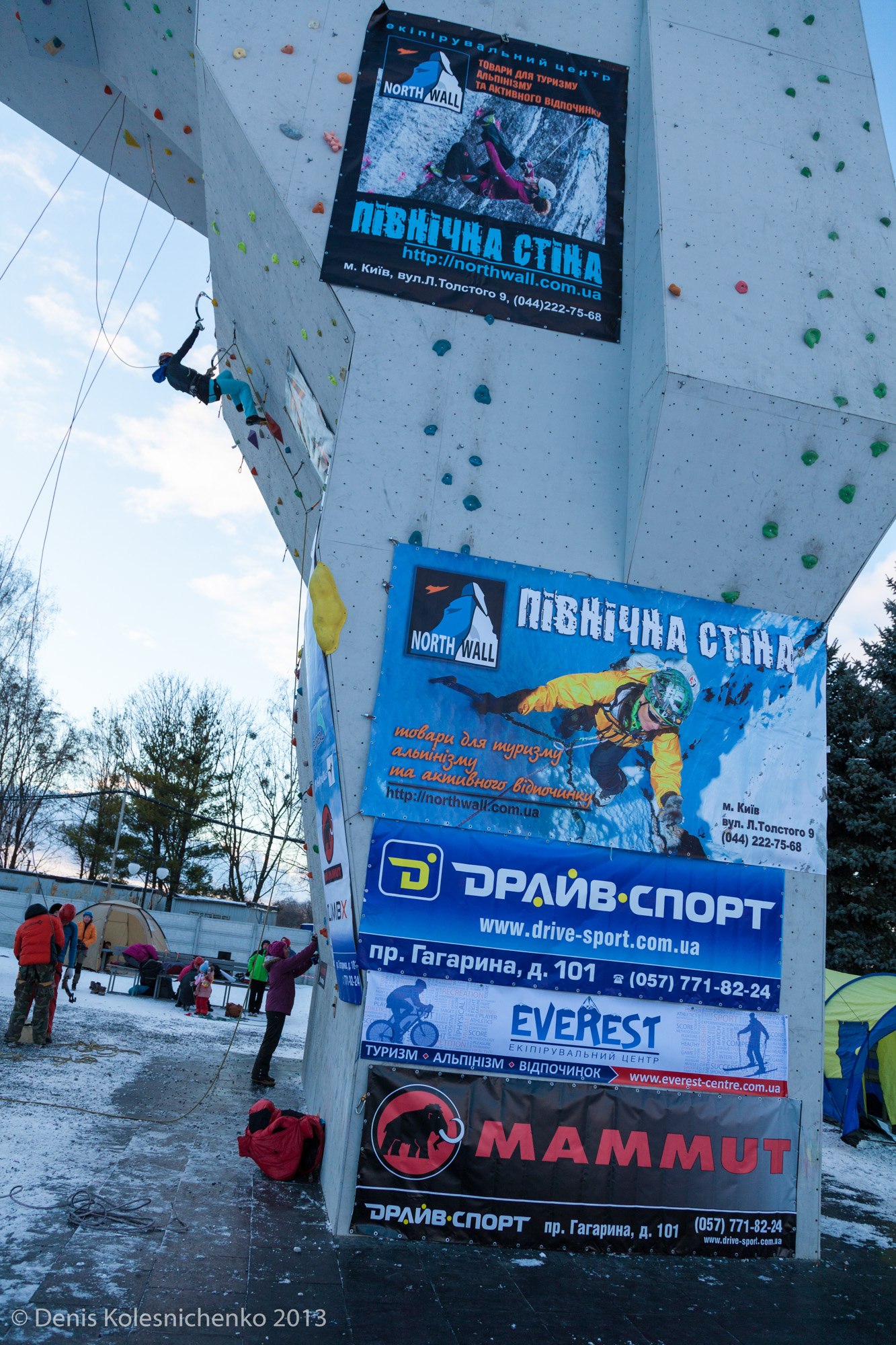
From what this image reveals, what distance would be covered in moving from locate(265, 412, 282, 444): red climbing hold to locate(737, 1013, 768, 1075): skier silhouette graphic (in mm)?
6785

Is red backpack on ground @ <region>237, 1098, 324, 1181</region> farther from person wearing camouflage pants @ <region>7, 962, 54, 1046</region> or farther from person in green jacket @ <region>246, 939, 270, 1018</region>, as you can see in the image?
person in green jacket @ <region>246, 939, 270, 1018</region>

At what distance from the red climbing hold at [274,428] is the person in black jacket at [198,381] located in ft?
0.17

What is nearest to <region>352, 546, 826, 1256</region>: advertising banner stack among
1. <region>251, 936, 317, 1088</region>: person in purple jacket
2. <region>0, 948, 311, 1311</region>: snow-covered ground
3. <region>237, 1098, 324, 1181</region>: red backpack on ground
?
<region>237, 1098, 324, 1181</region>: red backpack on ground

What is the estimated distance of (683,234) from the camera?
6.66m

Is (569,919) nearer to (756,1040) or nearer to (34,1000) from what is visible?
(756,1040)

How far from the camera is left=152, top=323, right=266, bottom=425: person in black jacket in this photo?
28.8 feet

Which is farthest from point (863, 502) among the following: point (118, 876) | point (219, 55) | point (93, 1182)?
point (118, 876)

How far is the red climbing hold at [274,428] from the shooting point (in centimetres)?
911

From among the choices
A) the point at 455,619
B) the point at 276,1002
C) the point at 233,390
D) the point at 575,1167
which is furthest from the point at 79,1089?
the point at 233,390

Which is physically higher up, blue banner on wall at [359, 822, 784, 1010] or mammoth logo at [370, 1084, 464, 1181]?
blue banner on wall at [359, 822, 784, 1010]

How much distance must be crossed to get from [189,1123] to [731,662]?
5.61 metres

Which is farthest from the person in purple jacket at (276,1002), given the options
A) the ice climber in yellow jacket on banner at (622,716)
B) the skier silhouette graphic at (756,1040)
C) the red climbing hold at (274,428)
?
the red climbing hold at (274,428)

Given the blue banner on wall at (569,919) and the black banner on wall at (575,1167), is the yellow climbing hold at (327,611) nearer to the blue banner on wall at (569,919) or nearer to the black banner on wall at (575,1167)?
the blue banner on wall at (569,919)

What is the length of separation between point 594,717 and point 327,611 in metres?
2.04
